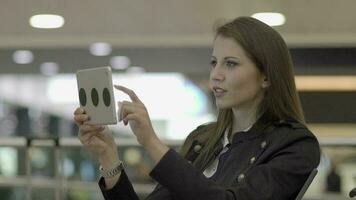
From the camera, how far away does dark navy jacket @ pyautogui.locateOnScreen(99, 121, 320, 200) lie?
1.30 m

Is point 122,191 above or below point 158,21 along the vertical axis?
above

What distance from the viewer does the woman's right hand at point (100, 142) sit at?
1.58m

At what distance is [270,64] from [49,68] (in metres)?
6.16

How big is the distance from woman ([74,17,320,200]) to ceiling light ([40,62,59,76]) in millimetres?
5759

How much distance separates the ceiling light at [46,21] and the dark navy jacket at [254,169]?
4.66 m

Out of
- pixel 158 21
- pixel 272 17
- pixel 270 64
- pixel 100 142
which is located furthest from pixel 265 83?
pixel 158 21

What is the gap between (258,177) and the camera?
136cm

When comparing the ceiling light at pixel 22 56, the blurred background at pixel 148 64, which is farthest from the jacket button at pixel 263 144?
the ceiling light at pixel 22 56

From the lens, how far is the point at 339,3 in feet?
18.0

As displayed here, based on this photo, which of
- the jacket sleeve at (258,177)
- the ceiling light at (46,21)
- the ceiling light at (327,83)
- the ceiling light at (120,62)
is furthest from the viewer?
the ceiling light at (120,62)

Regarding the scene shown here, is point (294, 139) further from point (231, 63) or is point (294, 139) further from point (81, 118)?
point (81, 118)

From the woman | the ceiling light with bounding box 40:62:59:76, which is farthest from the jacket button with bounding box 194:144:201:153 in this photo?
the ceiling light with bounding box 40:62:59:76

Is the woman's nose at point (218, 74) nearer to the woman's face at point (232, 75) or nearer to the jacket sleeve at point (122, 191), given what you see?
the woman's face at point (232, 75)

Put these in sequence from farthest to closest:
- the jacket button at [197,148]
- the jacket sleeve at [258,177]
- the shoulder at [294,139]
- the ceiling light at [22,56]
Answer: the ceiling light at [22,56] → the jacket button at [197,148] → the shoulder at [294,139] → the jacket sleeve at [258,177]
